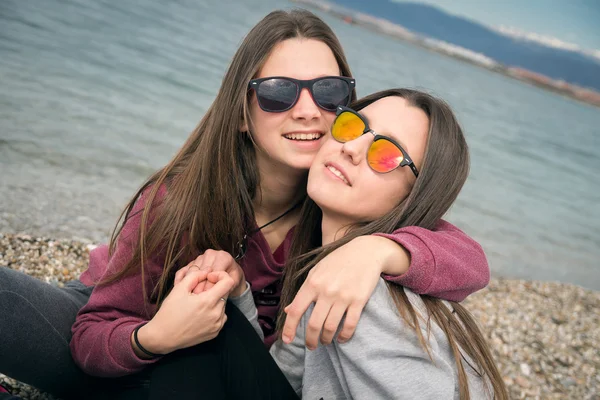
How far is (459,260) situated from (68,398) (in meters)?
2.19

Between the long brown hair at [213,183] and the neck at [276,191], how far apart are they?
0.12 metres

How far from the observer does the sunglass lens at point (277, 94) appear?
2.89 metres

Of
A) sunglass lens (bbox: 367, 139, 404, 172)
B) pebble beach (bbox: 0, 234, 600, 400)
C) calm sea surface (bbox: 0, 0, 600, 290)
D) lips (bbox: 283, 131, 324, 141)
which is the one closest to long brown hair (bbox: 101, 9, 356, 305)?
lips (bbox: 283, 131, 324, 141)

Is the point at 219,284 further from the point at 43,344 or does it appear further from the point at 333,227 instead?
the point at 43,344

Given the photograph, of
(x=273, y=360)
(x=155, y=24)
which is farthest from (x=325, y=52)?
(x=155, y=24)

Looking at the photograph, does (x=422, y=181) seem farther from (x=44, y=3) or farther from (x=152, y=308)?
(x=44, y=3)

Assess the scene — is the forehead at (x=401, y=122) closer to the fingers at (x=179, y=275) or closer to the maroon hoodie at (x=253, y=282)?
the maroon hoodie at (x=253, y=282)

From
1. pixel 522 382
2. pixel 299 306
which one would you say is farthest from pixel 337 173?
pixel 522 382

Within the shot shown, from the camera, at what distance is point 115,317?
9.38 ft

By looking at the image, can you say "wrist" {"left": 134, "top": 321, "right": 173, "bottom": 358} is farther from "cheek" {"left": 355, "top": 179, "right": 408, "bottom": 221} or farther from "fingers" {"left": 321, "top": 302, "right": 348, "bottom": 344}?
"cheek" {"left": 355, "top": 179, "right": 408, "bottom": 221}

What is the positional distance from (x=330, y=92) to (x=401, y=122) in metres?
0.54

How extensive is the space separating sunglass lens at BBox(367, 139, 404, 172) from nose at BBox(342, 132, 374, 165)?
3cm

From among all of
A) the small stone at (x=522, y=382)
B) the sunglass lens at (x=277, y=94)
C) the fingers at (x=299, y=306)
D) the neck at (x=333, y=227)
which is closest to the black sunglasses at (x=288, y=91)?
the sunglass lens at (x=277, y=94)

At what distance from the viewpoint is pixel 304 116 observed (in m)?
2.93
